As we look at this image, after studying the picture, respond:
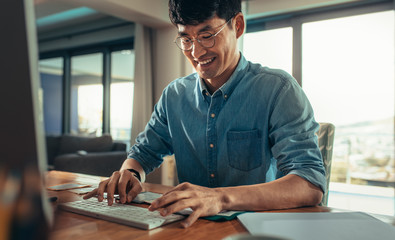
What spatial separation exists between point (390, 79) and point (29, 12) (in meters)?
4.82

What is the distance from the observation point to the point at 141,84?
193 inches

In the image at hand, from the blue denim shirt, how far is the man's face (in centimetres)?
7

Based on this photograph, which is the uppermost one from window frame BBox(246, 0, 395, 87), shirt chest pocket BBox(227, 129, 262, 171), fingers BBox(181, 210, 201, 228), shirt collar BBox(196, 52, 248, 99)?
window frame BBox(246, 0, 395, 87)

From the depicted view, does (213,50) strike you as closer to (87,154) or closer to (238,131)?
(238,131)

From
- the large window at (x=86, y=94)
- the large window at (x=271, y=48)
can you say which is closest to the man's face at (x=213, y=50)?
the large window at (x=271, y=48)

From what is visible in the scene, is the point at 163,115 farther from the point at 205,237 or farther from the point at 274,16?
the point at 274,16

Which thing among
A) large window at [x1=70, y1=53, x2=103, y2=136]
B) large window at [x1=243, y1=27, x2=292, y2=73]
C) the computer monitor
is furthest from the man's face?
large window at [x1=70, y1=53, x2=103, y2=136]

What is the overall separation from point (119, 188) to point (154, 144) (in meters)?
0.47

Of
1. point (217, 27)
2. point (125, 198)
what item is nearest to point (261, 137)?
point (217, 27)

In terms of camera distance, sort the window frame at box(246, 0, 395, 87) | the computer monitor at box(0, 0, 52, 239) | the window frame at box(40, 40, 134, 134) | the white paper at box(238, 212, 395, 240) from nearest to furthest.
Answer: the computer monitor at box(0, 0, 52, 239) → the white paper at box(238, 212, 395, 240) → the window frame at box(246, 0, 395, 87) → the window frame at box(40, 40, 134, 134)

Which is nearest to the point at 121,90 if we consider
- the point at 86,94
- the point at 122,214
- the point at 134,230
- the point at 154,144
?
the point at 86,94

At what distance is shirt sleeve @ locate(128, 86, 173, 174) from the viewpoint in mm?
1324

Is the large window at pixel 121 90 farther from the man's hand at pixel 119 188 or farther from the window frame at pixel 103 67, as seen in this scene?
the man's hand at pixel 119 188

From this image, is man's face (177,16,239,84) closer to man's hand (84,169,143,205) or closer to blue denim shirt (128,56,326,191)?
blue denim shirt (128,56,326,191)
